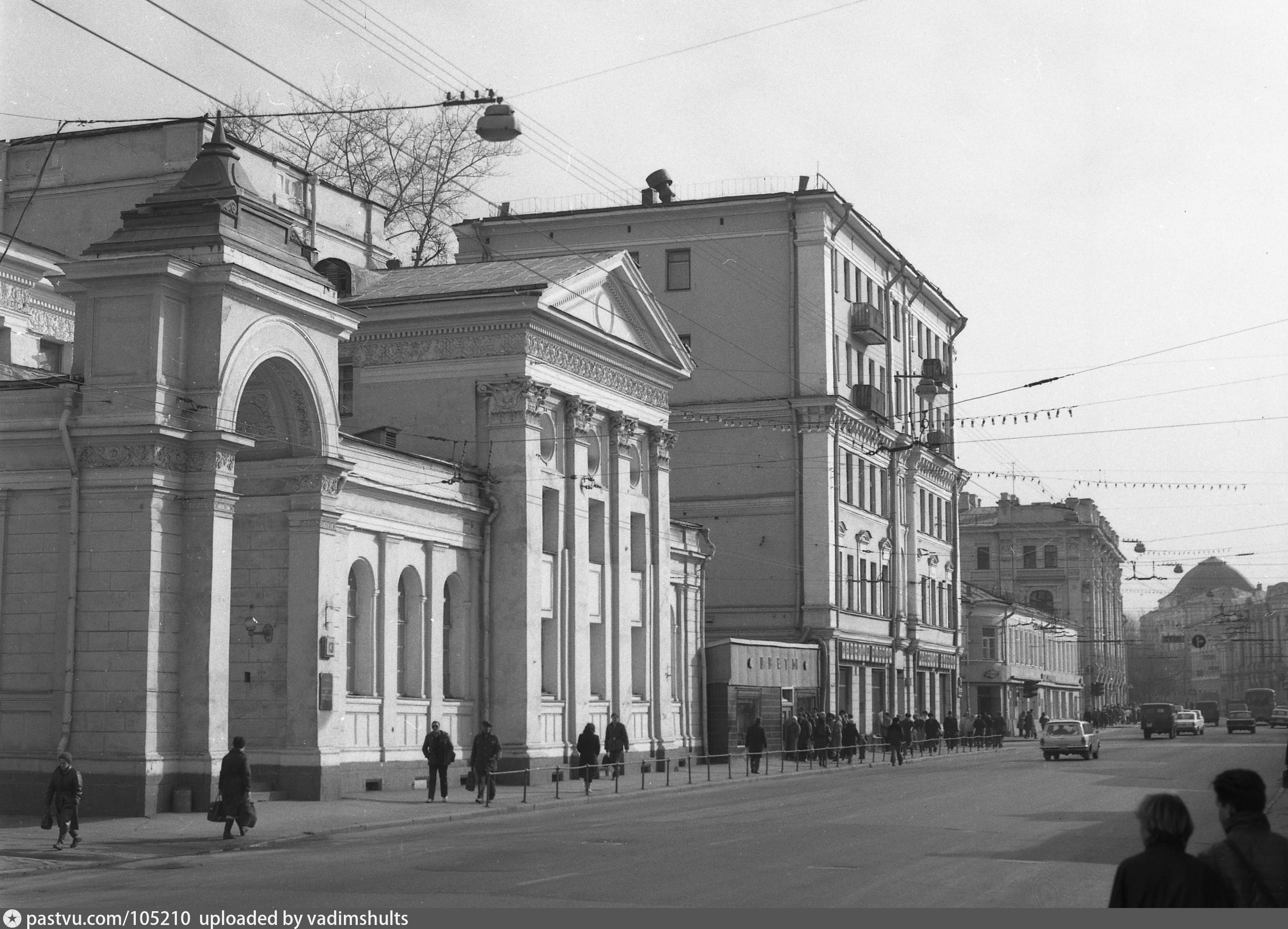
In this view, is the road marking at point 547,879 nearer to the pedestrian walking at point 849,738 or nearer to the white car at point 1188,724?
the pedestrian walking at point 849,738

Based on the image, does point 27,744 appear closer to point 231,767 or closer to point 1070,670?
point 231,767

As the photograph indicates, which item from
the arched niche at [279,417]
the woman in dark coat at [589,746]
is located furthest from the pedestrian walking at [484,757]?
the arched niche at [279,417]

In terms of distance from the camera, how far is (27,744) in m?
26.3

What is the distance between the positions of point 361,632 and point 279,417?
206 inches

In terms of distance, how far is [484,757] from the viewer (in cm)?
3030

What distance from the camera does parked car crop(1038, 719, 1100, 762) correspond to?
52.4m

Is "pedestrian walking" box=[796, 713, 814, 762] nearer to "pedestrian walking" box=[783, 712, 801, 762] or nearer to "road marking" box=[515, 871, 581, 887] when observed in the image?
"pedestrian walking" box=[783, 712, 801, 762]

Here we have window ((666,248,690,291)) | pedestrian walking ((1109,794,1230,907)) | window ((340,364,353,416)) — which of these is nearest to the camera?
pedestrian walking ((1109,794,1230,907))

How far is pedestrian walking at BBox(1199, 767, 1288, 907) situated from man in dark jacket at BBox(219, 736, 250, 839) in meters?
17.0

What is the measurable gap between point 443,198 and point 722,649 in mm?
17012

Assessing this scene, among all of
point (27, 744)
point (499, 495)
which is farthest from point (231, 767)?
point (499, 495)

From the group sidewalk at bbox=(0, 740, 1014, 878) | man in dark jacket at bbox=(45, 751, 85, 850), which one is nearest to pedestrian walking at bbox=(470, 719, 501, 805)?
sidewalk at bbox=(0, 740, 1014, 878)

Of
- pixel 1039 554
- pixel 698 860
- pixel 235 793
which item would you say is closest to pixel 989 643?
pixel 1039 554

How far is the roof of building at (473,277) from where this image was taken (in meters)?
37.8
